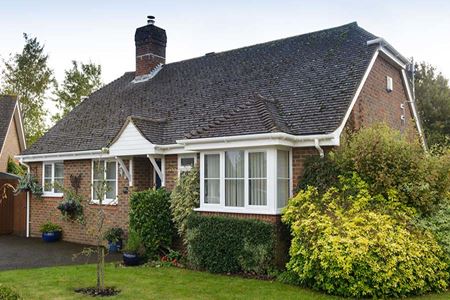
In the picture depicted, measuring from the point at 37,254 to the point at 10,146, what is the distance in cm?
1745

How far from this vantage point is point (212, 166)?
11203 millimetres

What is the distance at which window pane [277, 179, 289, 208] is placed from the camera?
10258mm

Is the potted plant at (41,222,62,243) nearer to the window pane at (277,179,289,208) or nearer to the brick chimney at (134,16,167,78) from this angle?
the brick chimney at (134,16,167,78)

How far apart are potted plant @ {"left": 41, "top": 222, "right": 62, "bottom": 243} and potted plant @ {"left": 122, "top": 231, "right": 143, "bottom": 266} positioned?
5496mm

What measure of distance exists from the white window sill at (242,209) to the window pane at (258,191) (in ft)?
0.59

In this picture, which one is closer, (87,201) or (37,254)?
(37,254)

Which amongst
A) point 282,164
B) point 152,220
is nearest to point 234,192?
point 282,164

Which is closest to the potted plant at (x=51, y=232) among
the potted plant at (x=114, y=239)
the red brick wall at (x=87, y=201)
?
the red brick wall at (x=87, y=201)

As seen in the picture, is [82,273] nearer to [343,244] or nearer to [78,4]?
[343,244]

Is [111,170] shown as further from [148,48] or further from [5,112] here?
[5,112]

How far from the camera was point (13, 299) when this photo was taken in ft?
18.7

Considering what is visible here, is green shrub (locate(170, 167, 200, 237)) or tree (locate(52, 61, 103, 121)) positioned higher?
tree (locate(52, 61, 103, 121))

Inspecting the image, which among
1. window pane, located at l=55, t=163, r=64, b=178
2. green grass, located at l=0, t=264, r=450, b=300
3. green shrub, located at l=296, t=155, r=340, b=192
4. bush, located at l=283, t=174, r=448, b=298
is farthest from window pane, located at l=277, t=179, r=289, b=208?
window pane, located at l=55, t=163, r=64, b=178

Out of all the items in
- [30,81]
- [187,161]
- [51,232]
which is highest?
[30,81]
